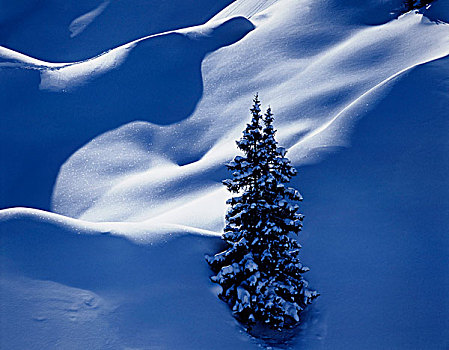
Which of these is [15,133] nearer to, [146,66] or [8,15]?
[146,66]

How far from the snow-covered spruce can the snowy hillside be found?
1.80 feet

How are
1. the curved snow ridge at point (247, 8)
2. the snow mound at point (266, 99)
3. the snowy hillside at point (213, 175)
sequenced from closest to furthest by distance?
the snowy hillside at point (213, 175) → the snow mound at point (266, 99) → the curved snow ridge at point (247, 8)

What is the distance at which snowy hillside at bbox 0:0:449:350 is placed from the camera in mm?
10805

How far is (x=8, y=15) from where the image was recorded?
159 ft

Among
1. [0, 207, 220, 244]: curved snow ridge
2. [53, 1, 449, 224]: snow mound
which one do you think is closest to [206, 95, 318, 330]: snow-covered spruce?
[0, 207, 220, 244]: curved snow ridge

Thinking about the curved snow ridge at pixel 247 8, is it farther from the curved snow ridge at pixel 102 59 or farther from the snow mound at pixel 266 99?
the snow mound at pixel 266 99

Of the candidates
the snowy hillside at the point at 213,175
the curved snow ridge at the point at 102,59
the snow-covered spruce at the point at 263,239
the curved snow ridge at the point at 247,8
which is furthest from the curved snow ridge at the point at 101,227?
the curved snow ridge at the point at 247,8

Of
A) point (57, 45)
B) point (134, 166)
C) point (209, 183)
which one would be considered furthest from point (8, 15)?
point (209, 183)

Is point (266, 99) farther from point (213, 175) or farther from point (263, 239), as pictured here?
point (263, 239)

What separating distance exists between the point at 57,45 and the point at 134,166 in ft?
93.0

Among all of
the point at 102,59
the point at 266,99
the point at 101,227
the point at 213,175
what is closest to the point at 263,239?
the point at 101,227

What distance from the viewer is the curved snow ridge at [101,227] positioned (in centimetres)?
1193

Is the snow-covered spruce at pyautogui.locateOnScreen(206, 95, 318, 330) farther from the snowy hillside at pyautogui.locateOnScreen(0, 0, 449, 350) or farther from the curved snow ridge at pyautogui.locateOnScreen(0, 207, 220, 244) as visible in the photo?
the curved snow ridge at pyautogui.locateOnScreen(0, 207, 220, 244)

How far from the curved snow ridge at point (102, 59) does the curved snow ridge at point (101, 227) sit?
17.3 metres
